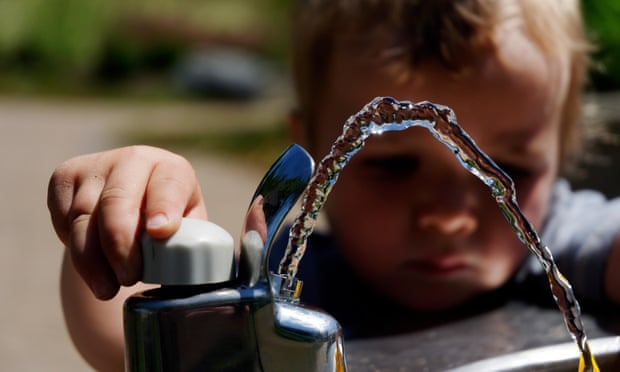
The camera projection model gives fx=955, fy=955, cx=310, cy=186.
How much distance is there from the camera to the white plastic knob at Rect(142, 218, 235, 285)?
0.39 meters

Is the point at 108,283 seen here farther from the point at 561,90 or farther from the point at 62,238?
the point at 561,90

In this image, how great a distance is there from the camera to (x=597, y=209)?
3.17 ft

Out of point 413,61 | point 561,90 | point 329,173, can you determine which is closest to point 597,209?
point 561,90

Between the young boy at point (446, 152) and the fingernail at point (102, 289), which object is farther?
the young boy at point (446, 152)

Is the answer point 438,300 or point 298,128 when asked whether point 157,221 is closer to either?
point 438,300

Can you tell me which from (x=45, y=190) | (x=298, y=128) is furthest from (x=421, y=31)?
(x=45, y=190)

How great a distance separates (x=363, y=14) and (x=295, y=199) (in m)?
0.49

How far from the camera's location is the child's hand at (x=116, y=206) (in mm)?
411

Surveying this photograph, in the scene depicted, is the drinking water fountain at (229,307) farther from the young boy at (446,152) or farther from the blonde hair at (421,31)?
the blonde hair at (421,31)

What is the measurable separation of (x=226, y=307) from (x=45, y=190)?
364 centimetres

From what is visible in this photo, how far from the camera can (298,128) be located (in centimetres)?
101

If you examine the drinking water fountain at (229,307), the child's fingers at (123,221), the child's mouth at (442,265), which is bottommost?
the child's mouth at (442,265)

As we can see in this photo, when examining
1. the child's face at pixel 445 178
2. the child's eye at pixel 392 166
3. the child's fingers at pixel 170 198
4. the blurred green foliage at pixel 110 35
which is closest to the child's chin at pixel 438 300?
the child's face at pixel 445 178

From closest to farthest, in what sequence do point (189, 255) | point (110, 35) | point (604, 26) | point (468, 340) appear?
point (189, 255) → point (468, 340) → point (604, 26) → point (110, 35)
